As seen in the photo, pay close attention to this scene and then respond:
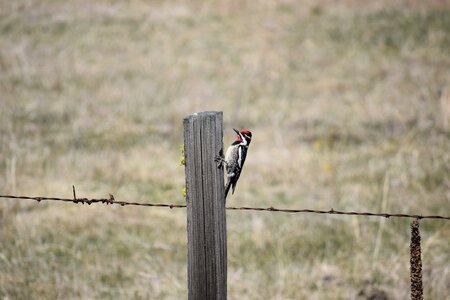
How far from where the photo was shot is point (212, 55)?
65.1 ft

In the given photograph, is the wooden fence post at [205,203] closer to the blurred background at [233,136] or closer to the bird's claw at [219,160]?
the bird's claw at [219,160]

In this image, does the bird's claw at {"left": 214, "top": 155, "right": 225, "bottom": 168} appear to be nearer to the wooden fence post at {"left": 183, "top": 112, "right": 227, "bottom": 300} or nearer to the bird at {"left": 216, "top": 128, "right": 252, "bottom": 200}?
the wooden fence post at {"left": 183, "top": 112, "right": 227, "bottom": 300}

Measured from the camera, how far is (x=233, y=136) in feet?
43.6

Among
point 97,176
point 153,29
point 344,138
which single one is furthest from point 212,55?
point 97,176

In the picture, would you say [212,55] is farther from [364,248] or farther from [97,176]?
[364,248]

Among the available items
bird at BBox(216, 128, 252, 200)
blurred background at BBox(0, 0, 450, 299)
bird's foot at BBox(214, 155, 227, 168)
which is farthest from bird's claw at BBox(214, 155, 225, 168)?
blurred background at BBox(0, 0, 450, 299)

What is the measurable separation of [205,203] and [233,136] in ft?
33.5

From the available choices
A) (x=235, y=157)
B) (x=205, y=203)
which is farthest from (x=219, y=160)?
(x=235, y=157)

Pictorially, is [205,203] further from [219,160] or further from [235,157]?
[235,157]

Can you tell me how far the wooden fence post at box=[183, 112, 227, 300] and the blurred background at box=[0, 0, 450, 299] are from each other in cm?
277

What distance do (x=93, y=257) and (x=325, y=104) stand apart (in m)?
9.38

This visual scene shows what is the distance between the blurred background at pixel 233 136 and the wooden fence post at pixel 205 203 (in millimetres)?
2766

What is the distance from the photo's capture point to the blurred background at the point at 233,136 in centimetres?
665

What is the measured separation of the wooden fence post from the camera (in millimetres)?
3078
